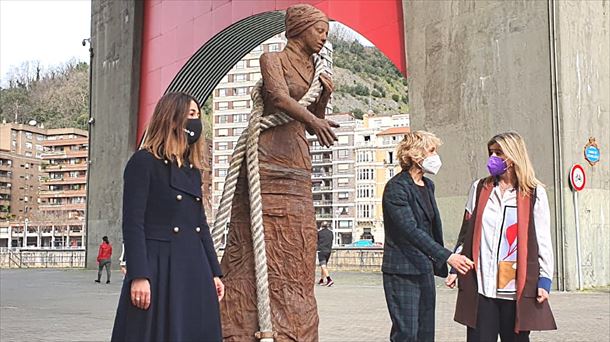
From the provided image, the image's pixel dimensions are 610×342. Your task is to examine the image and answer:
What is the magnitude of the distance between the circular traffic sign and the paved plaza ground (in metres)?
1.78

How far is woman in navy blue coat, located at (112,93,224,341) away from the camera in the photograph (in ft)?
11.4

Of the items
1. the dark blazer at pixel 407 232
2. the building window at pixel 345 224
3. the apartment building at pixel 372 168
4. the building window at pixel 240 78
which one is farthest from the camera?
the building window at pixel 240 78

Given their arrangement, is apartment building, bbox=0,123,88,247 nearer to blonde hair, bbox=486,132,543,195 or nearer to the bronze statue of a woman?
the bronze statue of a woman

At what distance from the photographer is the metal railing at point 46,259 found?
37156 millimetres

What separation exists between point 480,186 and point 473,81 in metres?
10.6

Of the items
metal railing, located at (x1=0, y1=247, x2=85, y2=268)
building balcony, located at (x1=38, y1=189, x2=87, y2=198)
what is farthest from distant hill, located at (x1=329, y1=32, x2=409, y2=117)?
metal railing, located at (x1=0, y1=247, x2=85, y2=268)

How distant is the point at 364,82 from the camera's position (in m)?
141

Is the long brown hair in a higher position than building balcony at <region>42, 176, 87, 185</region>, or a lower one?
→ lower

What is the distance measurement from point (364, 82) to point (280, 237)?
13769 centimetres

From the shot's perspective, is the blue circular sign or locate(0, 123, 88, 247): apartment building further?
locate(0, 123, 88, 247): apartment building

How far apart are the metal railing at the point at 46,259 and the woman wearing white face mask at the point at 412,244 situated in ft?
108

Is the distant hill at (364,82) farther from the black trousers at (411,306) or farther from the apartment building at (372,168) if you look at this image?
the black trousers at (411,306)

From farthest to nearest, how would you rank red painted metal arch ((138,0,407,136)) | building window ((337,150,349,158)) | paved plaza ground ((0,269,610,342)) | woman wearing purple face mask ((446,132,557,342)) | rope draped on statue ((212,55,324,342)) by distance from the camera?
building window ((337,150,349,158)) < red painted metal arch ((138,0,407,136)) < paved plaza ground ((0,269,610,342)) < woman wearing purple face mask ((446,132,557,342)) < rope draped on statue ((212,55,324,342))

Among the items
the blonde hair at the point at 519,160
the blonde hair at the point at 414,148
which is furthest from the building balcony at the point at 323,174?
the blonde hair at the point at 519,160
